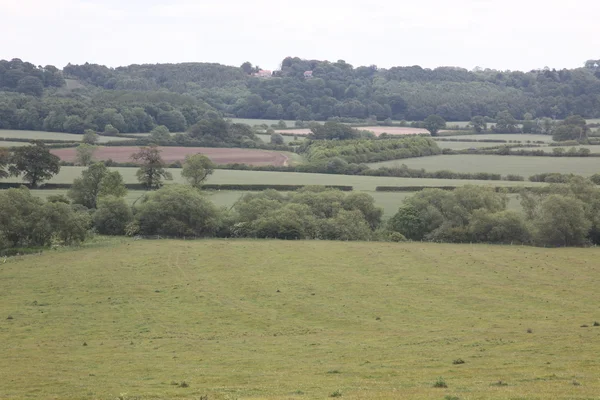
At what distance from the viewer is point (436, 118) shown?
6993 inches

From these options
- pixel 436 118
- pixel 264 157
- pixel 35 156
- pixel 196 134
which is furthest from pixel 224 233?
pixel 436 118

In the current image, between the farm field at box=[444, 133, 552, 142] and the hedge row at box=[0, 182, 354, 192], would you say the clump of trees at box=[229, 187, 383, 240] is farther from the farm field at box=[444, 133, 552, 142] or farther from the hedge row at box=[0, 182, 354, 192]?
the farm field at box=[444, 133, 552, 142]

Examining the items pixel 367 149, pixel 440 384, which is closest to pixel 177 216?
pixel 440 384

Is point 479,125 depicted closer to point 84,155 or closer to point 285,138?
point 285,138

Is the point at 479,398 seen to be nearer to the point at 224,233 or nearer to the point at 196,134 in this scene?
the point at 224,233

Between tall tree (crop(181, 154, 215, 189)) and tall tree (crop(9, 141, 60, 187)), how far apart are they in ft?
51.9

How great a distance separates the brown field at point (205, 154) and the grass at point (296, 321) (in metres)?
50.8

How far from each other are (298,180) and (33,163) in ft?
109

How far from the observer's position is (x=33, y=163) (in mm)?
94562

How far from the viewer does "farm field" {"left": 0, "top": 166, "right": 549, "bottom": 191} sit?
330ft

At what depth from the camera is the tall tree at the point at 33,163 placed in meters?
94.0

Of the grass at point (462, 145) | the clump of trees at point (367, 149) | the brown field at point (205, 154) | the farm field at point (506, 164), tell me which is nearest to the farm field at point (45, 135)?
the brown field at point (205, 154)

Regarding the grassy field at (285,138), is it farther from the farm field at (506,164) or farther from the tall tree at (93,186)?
the tall tree at (93,186)

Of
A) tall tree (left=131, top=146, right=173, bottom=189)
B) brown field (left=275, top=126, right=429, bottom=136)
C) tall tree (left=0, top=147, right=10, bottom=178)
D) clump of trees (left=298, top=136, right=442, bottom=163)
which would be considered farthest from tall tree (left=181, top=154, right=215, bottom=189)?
brown field (left=275, top=126, right=429, bottom=136)
